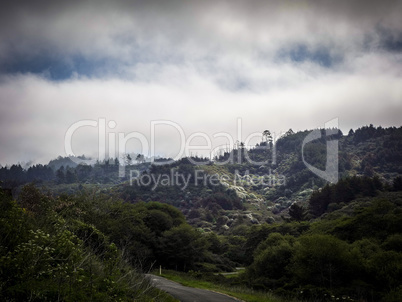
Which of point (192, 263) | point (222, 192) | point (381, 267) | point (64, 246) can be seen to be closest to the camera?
point (64, 246)

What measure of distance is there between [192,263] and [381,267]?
115 feet

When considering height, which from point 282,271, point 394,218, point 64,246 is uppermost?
point 64,246

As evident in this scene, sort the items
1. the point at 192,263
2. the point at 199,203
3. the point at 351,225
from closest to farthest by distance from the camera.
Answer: the point at 351,225 < the point at 192,263 < the point at 199,203

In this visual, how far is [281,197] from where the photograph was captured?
19575cm

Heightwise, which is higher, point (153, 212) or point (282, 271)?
point (153, 212)

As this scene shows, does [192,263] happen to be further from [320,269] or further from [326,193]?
[326,193]

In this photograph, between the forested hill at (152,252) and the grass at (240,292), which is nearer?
the forested hill at (152,252)

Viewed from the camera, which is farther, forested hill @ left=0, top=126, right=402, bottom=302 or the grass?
the grass

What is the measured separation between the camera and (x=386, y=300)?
90.8 ft

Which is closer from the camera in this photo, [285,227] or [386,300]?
[386,300]

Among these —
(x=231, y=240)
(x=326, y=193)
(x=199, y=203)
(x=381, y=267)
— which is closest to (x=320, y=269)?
(x=381, y=267)

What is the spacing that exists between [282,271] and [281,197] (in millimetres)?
160532

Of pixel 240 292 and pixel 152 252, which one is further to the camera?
pixel 152 252

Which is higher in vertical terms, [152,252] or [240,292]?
[240,292]
